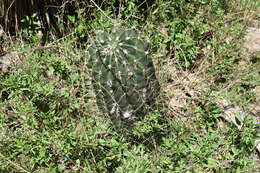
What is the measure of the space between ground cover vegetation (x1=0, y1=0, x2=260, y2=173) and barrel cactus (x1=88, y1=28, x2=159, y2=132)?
49 millimetres

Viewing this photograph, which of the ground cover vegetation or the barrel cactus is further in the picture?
the ground cover vegetation

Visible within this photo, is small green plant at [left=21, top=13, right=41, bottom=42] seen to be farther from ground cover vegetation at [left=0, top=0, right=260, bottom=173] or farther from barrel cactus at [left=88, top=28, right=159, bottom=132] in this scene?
barrel cactus at [left=88, top=28, right=159, bottom=132]

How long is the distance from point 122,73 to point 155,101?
59 centimetres

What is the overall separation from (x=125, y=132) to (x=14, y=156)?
1013mm

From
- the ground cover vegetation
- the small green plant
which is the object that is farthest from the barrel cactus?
the small green plant

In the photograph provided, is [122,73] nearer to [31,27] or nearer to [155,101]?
[155,101]

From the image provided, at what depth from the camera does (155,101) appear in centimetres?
299

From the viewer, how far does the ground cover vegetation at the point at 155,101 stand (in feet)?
9.07

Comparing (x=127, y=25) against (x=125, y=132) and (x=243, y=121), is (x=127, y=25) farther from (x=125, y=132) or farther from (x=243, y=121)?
(x=243, y=121)

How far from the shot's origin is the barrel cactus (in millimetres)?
2539

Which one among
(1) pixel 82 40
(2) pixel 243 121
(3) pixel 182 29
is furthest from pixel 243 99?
(1) pixel 82 40

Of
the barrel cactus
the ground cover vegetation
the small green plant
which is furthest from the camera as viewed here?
the small green plant

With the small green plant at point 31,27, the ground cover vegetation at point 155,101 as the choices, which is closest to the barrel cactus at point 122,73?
the ground cover vegetation at point 155,101

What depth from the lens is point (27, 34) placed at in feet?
12.3
